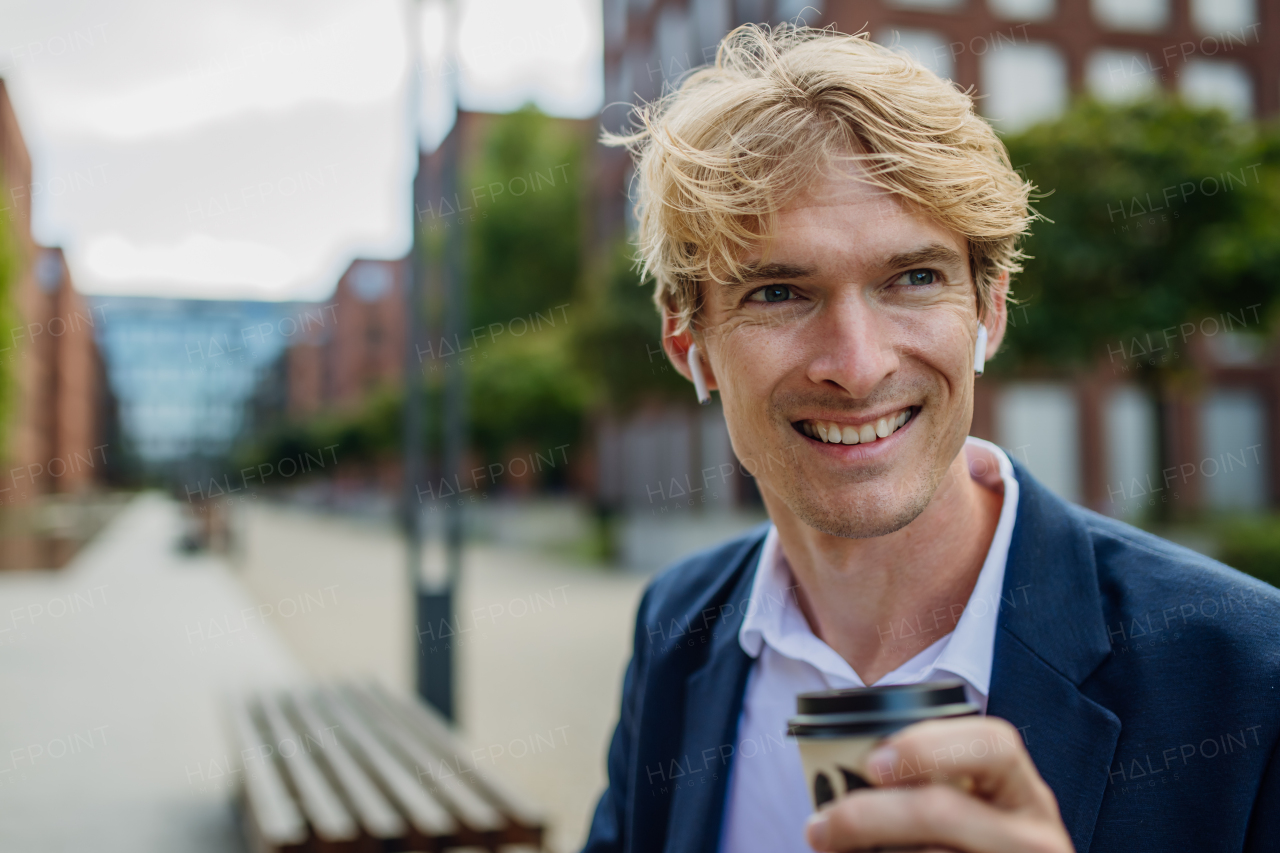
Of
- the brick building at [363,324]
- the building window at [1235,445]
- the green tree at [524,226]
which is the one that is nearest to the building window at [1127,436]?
the building window at [1235,445]

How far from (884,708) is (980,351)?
2.65 feet

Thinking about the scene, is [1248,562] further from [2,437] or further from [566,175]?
[566,175]

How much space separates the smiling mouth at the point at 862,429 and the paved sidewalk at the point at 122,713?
4.77 meters

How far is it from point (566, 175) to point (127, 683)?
41.8 metres

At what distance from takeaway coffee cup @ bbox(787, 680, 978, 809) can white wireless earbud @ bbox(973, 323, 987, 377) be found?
2.35 ft

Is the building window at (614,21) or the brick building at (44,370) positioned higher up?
the building window at (614,21)

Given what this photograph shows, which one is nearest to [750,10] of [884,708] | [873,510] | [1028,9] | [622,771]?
[1028,9]

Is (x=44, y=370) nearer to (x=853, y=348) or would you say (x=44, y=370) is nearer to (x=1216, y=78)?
(x=1216, y=78)

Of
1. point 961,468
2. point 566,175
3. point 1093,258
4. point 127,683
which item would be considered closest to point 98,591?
point 127,683

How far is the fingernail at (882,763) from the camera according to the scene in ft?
2.59

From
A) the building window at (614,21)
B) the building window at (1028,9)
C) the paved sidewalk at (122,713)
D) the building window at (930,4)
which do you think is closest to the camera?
the paved sidewalk at (122,713)

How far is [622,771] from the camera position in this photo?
1.88 meters

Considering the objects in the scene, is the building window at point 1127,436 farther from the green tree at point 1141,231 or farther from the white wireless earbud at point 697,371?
the white wireless earbud at point 697,371

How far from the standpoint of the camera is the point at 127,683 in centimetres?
900
